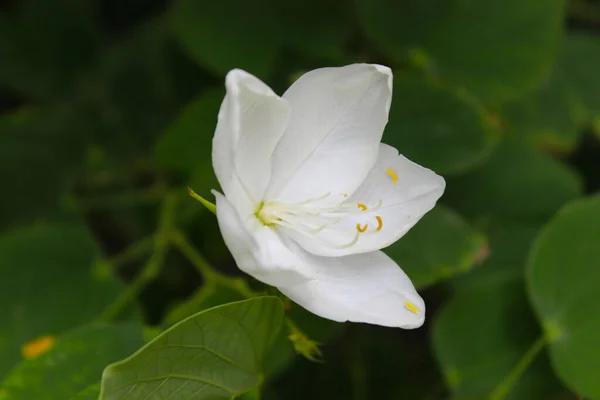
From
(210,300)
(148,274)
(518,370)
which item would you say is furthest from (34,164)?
(518,370)

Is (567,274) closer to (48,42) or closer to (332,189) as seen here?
(332,189)

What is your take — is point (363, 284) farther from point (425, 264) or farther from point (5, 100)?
point (5, 100)

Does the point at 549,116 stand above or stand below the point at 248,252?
below

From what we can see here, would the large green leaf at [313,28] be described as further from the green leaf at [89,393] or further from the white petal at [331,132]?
the green leaf at [89,393]

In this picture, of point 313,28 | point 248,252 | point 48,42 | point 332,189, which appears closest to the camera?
point 248,252

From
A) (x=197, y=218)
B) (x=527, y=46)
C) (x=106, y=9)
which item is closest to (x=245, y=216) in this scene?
(x=197, y=218)

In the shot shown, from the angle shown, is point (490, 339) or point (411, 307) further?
point (490, 339)
